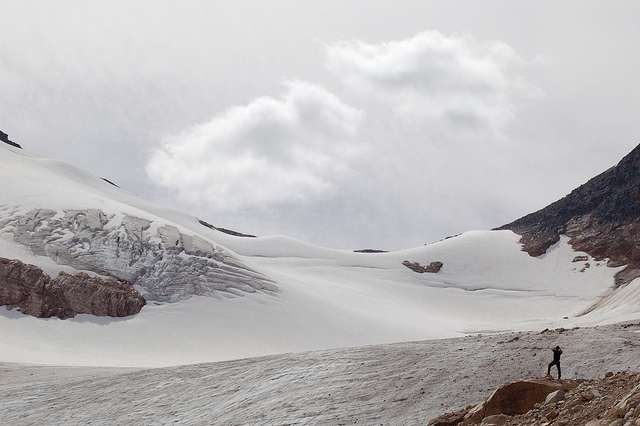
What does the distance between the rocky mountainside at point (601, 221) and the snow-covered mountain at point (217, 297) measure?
2.76 meters

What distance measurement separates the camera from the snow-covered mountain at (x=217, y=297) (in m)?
26.4

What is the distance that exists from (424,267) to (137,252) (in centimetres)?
3668

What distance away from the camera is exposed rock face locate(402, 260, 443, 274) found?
60750mm

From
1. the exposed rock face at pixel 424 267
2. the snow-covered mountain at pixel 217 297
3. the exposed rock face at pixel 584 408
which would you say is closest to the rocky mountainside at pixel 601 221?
the snow-covered mountain at pixel 217 297

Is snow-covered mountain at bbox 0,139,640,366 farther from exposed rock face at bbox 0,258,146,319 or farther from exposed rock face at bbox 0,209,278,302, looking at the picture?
exposed rock face at bbox 0,258,146,319

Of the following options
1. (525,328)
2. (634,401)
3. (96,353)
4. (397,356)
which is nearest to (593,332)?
(397,356)

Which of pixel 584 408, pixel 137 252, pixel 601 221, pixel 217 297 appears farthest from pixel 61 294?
pixel 601 221

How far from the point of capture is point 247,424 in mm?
10914

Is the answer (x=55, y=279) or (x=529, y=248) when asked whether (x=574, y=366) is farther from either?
(x=529, y=248)

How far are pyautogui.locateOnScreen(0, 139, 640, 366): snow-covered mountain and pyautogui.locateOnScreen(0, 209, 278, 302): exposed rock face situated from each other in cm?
9

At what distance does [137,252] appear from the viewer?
112ft

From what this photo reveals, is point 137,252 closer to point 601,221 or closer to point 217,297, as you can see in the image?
point 217,297

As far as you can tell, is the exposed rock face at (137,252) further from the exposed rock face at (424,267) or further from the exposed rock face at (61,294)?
the exposed rock face at (424,267)

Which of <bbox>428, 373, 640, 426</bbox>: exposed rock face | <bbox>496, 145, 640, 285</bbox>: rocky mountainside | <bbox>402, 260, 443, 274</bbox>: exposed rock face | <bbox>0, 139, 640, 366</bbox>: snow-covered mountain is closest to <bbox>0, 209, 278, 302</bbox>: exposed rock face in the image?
<bbox>0, 139, 640, 366</bbox>: snow-covered mountain
